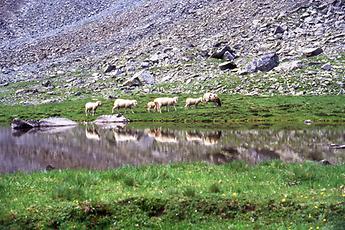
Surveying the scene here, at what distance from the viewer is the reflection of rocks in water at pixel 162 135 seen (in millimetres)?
39938

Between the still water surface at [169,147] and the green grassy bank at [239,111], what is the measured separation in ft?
32.8

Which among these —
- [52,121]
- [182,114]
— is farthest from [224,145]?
[52,121]

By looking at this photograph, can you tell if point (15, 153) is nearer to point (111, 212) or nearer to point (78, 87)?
point (111, 212)

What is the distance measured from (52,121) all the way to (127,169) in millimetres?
42951

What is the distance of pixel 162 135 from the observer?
44281 mm

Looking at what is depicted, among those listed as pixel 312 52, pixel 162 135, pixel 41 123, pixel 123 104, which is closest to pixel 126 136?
pixel 162 135

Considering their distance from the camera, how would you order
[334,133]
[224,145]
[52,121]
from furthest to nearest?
[52,121], [334,133], [224,145]

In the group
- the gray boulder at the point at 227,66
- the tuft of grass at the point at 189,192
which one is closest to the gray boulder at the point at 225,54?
the gray boulder at the point at 227,66

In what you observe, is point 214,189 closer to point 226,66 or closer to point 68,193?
point 68,193

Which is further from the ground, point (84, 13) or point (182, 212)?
point (84, 13)

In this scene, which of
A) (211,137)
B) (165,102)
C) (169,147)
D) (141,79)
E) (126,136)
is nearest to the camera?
(169,147)

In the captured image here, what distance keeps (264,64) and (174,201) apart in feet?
234

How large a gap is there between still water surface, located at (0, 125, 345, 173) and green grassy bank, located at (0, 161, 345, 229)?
28.9ft

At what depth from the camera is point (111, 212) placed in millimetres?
14430
